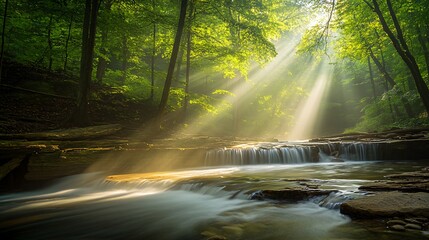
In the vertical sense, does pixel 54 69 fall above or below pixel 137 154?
above

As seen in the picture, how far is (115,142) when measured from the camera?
9672mm

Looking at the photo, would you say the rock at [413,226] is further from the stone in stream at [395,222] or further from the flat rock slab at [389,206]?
the flat rock slab at [389,206]

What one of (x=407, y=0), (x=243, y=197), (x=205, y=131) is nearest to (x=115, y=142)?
(x=243, y=197)

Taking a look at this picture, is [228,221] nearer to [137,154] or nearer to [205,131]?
[137,154]

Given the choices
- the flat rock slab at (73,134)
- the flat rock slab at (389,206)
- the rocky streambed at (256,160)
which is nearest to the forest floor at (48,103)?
the flat rock slab at (73,134)

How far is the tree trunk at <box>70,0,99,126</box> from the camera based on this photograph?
10227 millimetres

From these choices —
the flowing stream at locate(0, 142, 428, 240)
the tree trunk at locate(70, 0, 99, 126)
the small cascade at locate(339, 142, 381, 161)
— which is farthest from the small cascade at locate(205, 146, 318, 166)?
the tree trunk at locate(70, 0, 99, 126)

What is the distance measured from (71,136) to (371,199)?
28.5ft

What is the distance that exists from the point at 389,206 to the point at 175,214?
3.56 m

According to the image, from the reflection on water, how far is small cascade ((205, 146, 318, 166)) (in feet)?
12.9

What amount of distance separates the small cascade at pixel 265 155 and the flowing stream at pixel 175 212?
3.75 meters

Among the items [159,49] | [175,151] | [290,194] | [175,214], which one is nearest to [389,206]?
[290,194]

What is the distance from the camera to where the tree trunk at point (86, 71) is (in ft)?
33.6

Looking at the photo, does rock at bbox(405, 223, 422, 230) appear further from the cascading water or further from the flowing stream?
the cascading water
